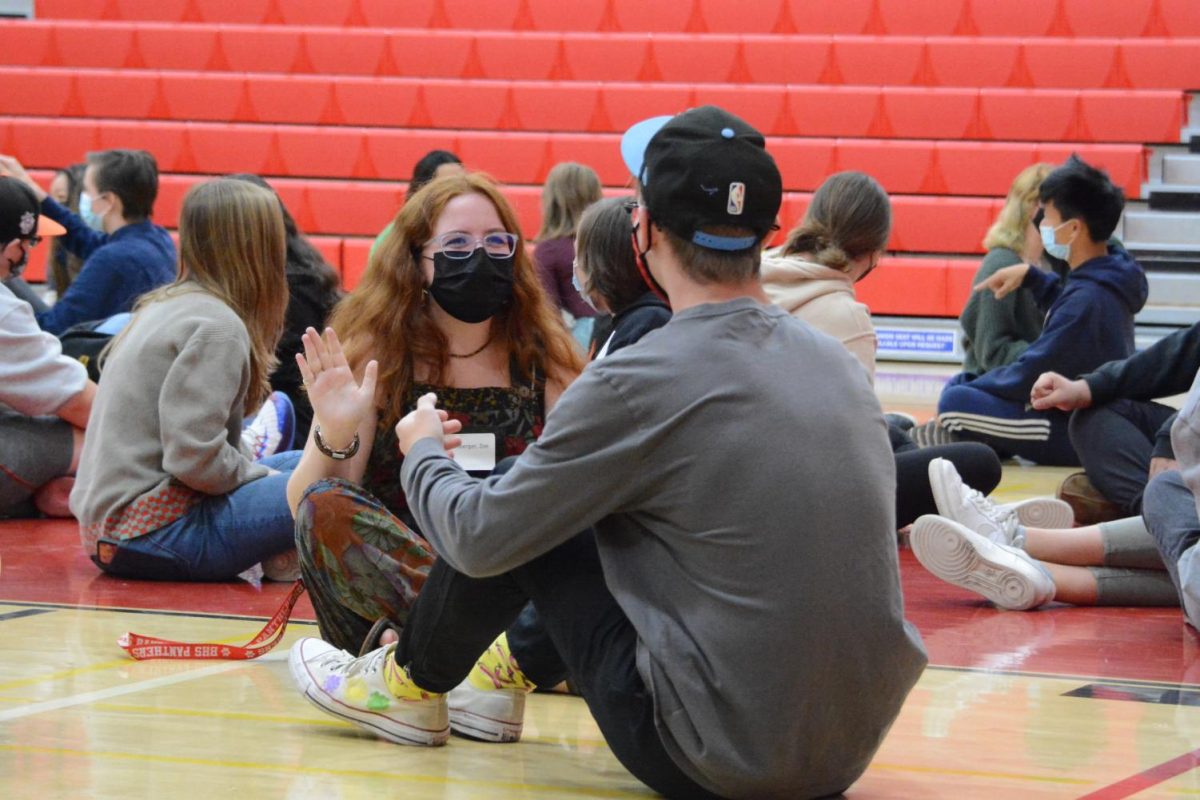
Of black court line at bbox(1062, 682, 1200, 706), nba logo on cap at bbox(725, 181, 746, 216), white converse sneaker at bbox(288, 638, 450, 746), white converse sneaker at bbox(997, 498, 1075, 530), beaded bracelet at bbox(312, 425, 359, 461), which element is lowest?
white converse sneaker at bbox(997, 498, 1075, 530)

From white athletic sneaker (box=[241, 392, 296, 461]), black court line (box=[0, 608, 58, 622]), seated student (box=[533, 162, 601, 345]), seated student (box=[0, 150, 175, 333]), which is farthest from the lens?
seated student (box=[533, 162, 601, 345])

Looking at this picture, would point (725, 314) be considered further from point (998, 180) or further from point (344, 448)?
point (998, 180)

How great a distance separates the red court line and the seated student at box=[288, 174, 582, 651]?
108cm

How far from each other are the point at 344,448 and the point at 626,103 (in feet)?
25.6

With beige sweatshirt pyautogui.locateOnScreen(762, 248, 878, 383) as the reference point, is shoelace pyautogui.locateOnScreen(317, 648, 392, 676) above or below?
below

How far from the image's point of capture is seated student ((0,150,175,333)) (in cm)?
591

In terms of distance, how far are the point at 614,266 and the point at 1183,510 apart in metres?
1.29

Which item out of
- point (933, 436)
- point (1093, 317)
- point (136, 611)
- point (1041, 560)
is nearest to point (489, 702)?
point (136, 611)

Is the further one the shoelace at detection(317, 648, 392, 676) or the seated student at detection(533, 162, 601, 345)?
the seated student at detection(533, 162, 601, 345)

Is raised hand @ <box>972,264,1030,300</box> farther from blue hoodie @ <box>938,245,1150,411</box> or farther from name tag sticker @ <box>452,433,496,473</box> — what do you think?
name tag sticker @ <box>452,433,496,473</box>

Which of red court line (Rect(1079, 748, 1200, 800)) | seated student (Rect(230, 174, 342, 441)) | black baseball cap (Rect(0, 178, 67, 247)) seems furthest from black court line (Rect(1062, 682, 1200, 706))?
black baseball cap (Rect(0, 178, 67, 247))

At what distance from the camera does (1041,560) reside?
378 cm

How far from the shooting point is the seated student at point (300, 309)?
5059mm

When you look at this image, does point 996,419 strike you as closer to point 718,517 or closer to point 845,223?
point 845,223
